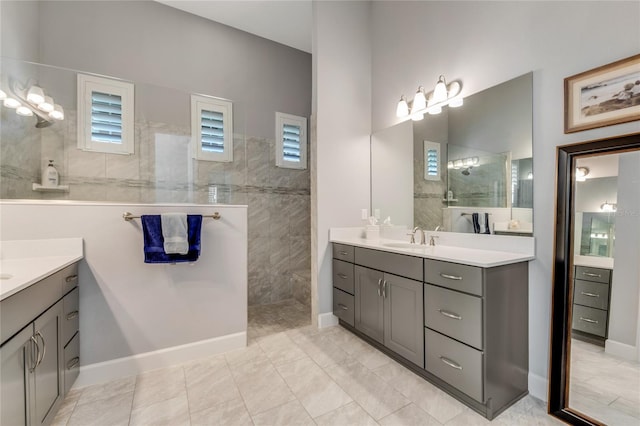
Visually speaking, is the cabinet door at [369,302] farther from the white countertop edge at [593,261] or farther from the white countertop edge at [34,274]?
the white countertop edge at [34,274]

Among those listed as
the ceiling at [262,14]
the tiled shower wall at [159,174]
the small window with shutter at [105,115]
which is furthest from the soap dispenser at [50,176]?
the ceiling at [262,14]

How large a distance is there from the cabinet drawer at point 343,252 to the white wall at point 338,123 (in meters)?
0.09

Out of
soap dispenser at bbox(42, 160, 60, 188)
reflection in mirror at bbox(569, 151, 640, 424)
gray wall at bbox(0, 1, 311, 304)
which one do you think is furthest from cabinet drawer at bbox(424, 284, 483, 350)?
soap dispenser at bbox(42, 160, 60, 188)

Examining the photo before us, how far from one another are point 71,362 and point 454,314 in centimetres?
237

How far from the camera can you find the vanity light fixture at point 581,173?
1551 millimetres

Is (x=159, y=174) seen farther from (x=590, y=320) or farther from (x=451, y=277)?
(x=590, y=320)

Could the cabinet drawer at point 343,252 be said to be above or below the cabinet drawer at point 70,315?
above

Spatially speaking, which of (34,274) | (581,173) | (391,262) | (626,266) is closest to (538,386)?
(626,266)

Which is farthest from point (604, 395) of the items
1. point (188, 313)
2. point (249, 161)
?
point (249, 161)

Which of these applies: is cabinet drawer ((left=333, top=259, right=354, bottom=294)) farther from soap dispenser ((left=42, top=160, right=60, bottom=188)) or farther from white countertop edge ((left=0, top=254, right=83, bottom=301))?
soap dispenser ((left=42, top=160, right=60, bottom=188))

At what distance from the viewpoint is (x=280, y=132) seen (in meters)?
3.84

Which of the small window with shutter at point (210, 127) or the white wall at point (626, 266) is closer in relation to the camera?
the white wall at point (626, 266)

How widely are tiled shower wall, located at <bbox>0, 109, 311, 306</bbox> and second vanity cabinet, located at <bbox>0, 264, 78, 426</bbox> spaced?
2.86 ft

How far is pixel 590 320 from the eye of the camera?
1.52 meters
